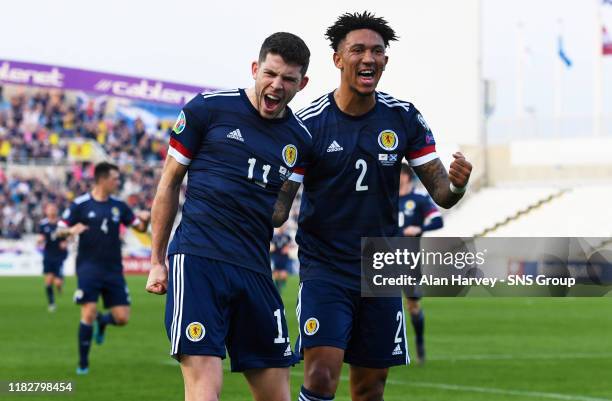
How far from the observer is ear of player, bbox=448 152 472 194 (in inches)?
287

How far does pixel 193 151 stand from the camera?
22.6ft

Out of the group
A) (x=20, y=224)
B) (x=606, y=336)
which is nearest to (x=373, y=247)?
(x=606, y=336)

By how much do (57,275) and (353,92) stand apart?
2441 centimetres

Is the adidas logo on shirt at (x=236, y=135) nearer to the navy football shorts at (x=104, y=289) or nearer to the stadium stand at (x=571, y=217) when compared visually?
the navy football shorts at (x=104, y=289)

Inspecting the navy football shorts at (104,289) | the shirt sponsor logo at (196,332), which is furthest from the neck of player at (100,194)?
the shirt sponsor logo at (196,332)

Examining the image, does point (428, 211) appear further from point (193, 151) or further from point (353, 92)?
point (193, 151)

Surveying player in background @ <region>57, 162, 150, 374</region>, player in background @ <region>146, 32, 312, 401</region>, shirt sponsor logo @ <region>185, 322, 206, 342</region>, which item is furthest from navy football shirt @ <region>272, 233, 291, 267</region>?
shirt sponsor logo @ <region>185, 322, 206, 342</region>

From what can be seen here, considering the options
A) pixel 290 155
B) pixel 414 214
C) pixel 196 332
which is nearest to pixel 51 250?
pixel 414 214

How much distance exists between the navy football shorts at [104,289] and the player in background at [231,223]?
8.84 m

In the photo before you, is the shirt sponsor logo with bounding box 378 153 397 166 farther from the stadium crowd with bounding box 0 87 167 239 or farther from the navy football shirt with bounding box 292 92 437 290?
the stadium crowd with bounding box 0 87 167 239

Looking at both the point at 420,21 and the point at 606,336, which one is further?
the point at 420,21

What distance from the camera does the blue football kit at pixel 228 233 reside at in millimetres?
6762

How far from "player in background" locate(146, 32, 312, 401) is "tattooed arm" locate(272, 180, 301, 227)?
58 cm

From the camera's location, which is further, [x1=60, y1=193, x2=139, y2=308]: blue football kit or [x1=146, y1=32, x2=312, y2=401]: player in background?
[x1=60, y1=193, x2=139, y2=308]: blue football kit
